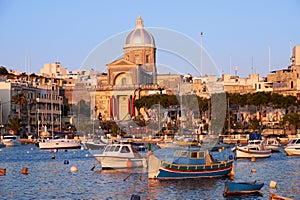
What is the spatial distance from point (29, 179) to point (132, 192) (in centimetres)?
1404

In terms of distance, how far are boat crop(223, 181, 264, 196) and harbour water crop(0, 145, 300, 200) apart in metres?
0.54

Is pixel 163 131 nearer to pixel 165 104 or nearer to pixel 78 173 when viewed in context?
pixel 165 104

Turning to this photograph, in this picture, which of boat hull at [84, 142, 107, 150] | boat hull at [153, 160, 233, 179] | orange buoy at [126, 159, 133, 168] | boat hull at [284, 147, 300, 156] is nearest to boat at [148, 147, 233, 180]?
boat hull at [153, 160, 233, 179]

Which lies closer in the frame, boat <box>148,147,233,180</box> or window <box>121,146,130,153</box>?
boat <box>148,147,233,180</box>

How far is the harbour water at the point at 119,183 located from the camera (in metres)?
54.6

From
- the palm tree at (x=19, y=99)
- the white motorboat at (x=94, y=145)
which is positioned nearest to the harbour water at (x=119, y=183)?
the white motorboat at (x=94, y=145)

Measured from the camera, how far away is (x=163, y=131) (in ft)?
527

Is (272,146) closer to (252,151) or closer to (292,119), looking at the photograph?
(252,151)

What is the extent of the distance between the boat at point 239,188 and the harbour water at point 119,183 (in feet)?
1.78

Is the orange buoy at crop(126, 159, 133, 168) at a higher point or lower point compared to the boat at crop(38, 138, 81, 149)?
lower

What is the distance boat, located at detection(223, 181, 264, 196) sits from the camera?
170 ft

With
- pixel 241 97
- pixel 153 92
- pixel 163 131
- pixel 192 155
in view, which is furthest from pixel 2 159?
pixel 153 92

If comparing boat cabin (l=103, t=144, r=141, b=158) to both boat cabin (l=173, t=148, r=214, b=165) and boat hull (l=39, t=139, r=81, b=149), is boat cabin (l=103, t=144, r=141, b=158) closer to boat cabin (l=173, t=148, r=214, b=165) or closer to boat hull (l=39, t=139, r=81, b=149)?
boat cabin (l=173, t=148, r=214, b=165)

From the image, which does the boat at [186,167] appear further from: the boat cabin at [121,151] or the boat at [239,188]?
the boat cabin at [121,151]
